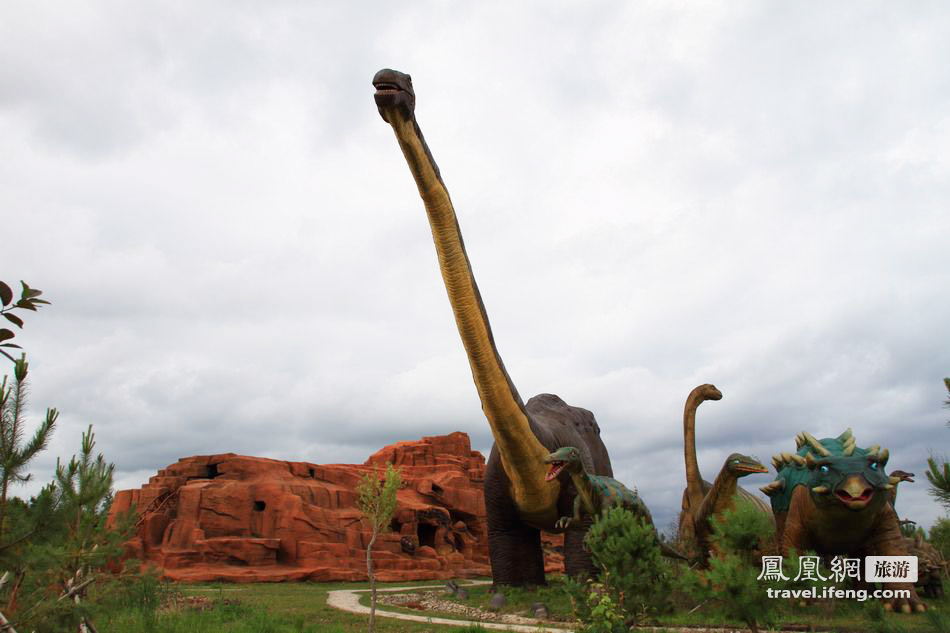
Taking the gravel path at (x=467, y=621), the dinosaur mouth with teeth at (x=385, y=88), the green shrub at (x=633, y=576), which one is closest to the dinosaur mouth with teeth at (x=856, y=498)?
the green shrub at (x=633, y=576)

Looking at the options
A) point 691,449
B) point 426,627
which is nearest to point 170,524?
point 426,627

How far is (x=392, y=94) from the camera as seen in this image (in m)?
6.09

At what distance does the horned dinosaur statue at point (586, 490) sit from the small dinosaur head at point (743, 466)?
1207 millimetres

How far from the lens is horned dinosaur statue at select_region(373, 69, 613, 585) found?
6.71m

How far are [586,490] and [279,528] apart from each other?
56.1 ft

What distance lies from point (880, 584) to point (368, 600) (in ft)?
→ 29.8

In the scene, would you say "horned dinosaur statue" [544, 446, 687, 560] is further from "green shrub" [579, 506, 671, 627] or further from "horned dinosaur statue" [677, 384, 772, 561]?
"green shrub" [579, 506, 671, 627]

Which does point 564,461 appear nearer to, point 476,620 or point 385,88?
point 476,620

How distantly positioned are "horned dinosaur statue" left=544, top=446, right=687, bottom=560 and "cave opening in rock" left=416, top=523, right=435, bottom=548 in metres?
20.8

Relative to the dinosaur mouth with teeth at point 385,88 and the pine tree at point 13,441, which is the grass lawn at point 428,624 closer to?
the pine tree at point 13,441

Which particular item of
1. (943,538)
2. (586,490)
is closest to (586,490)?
(586,490)

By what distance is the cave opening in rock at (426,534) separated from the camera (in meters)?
27.5

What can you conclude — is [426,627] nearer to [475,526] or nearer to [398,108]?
[398,108]

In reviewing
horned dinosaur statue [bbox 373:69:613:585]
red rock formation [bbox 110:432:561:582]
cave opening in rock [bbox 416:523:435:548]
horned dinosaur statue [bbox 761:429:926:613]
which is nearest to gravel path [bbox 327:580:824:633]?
horned dinosaur statue [bbox 373:69:613:585]
